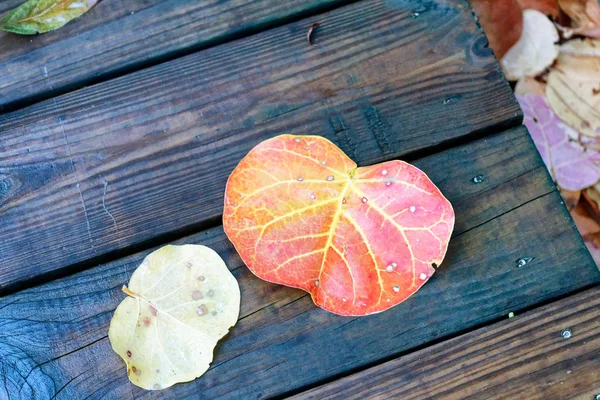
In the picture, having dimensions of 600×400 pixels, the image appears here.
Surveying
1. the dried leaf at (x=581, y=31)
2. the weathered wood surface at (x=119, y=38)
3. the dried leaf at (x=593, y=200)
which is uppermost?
the weathered wood surface at (x=119, y=38)

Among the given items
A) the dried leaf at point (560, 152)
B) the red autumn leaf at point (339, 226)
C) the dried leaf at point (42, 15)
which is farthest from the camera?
the dried leaf at point (560, 152)

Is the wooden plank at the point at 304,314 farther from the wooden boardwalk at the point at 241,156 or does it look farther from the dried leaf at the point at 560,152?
the dried leaf at the point at 560,152

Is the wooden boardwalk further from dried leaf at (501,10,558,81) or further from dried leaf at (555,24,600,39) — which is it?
dried leaf at (555,24,600,39)

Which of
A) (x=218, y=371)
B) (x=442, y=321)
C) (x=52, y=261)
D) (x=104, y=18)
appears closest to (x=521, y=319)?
(x=442, y=321)

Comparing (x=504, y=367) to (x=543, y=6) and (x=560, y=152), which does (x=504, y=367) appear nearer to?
(x=560, y=152)

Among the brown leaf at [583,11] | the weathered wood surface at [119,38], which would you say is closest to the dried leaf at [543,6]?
the brown leaf at [583,11]

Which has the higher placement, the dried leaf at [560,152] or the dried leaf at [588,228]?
the dried leaf at [560,152]

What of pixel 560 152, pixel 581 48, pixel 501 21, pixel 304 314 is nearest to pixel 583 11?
pixel 581 48

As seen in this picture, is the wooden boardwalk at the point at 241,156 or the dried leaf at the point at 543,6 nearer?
the wooden boardwalk at the point at 241,156
